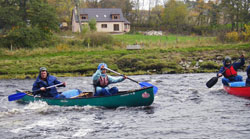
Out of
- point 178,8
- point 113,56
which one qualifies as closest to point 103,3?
point 178,8

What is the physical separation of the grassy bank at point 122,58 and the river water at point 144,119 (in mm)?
8632

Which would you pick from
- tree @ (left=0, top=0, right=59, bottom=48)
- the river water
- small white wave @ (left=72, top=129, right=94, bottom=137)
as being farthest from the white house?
small white wave @ (left=72, top=129, right=94, bottom=137)

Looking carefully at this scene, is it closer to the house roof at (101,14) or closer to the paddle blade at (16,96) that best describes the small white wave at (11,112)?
the paddle blade at (16,96)

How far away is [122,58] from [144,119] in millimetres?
15394

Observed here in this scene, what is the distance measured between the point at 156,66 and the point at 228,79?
9.27 meters

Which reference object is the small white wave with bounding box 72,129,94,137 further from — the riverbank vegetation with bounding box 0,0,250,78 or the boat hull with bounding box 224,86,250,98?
the riverbank vegetation with bounding box 0,0,250,78

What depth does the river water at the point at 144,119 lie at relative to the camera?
979 centimetres

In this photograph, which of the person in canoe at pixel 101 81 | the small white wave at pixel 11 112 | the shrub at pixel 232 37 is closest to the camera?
the small white wave at pixel 11 112

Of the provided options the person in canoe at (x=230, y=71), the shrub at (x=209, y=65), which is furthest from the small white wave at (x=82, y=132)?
the shrub at (x=209, y=65)

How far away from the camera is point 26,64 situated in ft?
84.5

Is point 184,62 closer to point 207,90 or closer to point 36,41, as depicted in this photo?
point 207,90

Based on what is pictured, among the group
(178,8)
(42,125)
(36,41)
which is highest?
(178,8)

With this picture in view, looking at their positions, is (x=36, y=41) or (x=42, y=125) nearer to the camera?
(x=42, y=125)

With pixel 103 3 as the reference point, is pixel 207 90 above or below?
below
